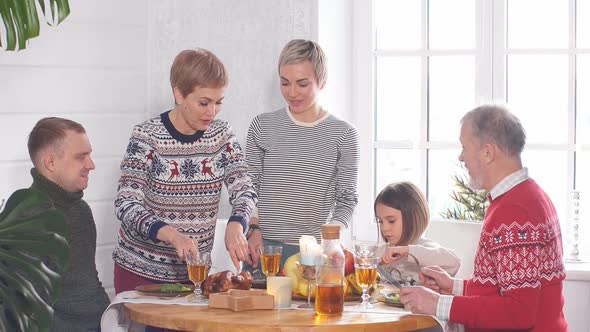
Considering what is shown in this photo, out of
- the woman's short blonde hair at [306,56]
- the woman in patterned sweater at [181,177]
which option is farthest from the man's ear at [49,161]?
the woman's short blonde hair at [306,56]

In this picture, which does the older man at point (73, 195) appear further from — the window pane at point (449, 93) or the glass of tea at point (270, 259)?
the window pane at point (449, 93)

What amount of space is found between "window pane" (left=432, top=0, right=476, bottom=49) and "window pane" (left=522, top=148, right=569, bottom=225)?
0.59m

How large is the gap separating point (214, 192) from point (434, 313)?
0.88m

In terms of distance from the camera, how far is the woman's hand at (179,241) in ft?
9.00

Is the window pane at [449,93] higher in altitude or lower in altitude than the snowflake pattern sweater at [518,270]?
higher

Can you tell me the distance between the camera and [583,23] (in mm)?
4199

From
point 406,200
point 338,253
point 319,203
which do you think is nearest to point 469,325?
point 338,253

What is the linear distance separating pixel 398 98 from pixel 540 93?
2.13 feet

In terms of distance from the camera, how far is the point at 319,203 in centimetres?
357

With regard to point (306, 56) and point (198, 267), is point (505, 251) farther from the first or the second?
point (306, 56)

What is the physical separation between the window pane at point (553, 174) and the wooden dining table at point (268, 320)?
1.77 metres

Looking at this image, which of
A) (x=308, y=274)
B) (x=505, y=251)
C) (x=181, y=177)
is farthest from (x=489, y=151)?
(x=181, y=177)

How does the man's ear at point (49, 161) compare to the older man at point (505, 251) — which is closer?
the older man at point (505, 251)

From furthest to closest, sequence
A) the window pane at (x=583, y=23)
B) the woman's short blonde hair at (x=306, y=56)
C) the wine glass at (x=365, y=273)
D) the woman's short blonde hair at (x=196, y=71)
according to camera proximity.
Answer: the window pane at (x=583, y=23) < the woman's short blonde hair at (x=306, y=56) < the woman's short blonde hair at (x=196, y=71) < the wine glass at (x=365, y=273)
